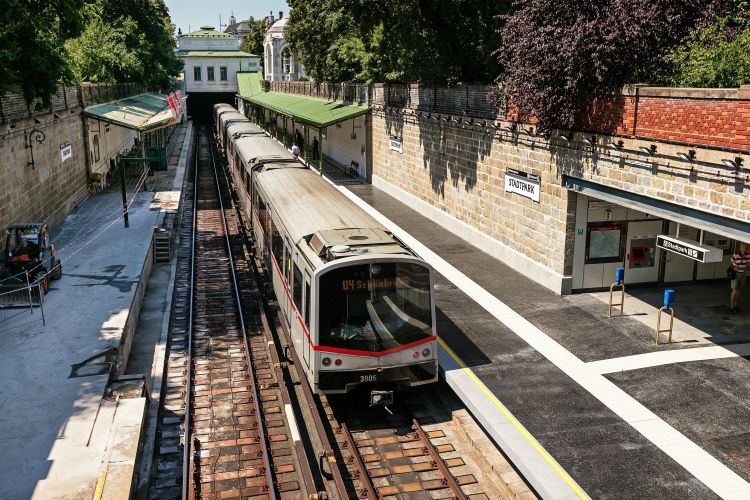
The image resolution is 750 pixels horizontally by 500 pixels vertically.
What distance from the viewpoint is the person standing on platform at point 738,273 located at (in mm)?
13602

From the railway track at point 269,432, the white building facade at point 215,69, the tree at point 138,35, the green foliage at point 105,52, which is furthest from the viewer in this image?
the white building facade at point 215,69

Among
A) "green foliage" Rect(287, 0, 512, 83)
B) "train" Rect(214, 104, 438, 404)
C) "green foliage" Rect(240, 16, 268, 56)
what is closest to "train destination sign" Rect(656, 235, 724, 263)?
"train" Rect(214, 104, 438, 404)

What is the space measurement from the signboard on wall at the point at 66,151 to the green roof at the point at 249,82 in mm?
47826

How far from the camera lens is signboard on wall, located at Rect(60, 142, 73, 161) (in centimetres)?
2570

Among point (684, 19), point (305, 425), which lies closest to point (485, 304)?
point (305, 425)

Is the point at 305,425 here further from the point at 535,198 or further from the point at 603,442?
the point at 535,198

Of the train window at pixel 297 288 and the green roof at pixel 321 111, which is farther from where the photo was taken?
the green roof at pixel 321 111

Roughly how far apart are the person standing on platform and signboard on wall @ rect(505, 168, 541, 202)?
184 inches

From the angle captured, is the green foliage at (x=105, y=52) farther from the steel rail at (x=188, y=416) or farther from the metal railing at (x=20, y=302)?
the metal railing at (x=20, y=302)

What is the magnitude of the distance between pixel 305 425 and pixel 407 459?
74.0 inches

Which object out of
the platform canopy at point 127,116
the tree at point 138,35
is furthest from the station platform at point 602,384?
the tree at point 138,35

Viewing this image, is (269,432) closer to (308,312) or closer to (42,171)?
(308,312)

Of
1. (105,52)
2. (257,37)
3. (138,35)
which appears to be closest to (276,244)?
(105,52)

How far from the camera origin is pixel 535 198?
55.2 ft
